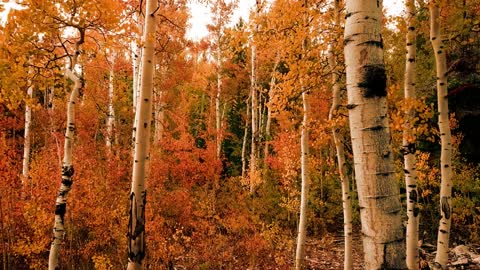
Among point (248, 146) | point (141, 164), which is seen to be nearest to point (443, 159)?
point (141, 164)

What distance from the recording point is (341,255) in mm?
11789

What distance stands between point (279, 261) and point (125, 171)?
6193 mm

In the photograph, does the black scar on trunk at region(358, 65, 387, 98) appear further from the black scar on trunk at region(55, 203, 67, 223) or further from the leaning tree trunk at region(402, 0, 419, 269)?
the black scar on trunk at region(55, 203, 67, 223)

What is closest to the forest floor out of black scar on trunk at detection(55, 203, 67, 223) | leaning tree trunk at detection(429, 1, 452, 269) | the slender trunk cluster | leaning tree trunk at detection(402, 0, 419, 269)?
leaning tree trunk at detection(429, 1, 452, 269)

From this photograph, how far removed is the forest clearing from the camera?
194cm

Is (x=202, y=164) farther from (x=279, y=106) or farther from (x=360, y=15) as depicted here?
(x=360, y=15)

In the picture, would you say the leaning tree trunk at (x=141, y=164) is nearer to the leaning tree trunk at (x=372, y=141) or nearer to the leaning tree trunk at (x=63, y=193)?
the leaning tree trunk at (x=63, y=193)

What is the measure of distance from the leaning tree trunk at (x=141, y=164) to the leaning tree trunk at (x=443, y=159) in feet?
13.7

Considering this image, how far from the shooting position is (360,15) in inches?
74.3

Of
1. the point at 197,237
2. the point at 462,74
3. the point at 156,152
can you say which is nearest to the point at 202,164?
the point at 156,152

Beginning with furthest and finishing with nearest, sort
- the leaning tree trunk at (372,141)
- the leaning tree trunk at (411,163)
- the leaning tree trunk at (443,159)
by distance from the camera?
the leaning tree trunk at (443,159), the leaning tree trunk at (411,163), the leaning tree trunk at (372,141)

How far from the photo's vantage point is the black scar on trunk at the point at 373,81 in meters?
1.84

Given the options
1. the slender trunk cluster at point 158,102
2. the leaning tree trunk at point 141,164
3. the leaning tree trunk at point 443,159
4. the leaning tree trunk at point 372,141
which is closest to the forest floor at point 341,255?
the leaning tree trunk at point 443,159

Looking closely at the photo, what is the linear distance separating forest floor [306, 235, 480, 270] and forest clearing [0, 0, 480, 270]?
0.22 feet
